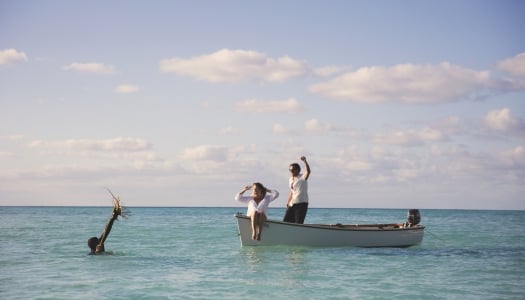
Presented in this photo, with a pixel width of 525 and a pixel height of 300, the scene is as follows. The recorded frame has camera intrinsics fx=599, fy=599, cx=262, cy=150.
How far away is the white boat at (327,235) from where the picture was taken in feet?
55.2

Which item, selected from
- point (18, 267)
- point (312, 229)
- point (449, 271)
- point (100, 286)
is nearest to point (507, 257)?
point (449, 271)

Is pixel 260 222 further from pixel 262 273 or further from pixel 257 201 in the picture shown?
pixel 262 273

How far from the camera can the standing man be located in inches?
661

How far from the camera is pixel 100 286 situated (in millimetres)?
11305

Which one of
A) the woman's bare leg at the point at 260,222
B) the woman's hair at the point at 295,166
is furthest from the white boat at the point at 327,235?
the woman's hair at the point at 295,166

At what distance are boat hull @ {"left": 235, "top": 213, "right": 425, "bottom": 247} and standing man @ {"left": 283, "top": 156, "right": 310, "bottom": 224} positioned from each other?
0.45 m

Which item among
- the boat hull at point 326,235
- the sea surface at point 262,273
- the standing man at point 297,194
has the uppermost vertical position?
the standing man at point 297,194

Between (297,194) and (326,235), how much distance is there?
5.57 feet

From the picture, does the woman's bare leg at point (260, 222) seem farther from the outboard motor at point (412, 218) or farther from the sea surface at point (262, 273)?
the outboard motor at point (412, 218)

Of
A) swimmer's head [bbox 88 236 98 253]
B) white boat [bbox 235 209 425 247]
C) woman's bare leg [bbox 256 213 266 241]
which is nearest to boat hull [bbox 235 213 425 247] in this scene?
white boat [bbox 235 209 425 247]

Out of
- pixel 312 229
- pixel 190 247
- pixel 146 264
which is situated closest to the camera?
pixel 146 264

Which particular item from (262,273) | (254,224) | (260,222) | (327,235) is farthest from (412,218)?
(262,273)

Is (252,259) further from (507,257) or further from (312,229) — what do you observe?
(507,257)

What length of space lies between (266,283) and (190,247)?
8.54m
